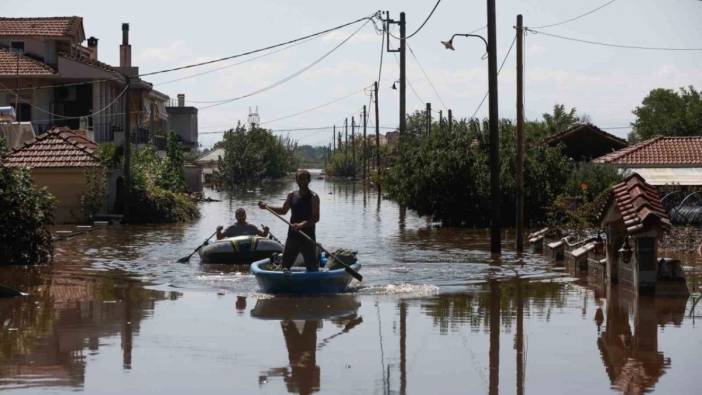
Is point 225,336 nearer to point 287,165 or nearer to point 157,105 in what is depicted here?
point 157,105

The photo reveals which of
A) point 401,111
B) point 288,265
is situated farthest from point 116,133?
point 288,265

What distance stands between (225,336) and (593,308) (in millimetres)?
6023

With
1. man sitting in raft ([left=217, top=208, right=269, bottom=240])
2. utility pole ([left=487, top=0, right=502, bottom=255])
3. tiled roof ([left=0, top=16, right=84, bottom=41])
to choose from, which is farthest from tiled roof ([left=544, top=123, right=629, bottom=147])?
man sitting in raft ([left=217, top=208, right=269, bottom=240])

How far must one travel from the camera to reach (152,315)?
61.0ft

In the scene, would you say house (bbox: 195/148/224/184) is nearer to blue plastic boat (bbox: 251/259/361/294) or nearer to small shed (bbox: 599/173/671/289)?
blue plastic boat (bbox: 251/259/361/294)

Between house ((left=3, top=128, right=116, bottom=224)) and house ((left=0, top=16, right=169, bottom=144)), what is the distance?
14.9m

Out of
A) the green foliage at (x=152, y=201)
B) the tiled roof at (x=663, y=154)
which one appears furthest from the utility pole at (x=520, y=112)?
the green foliage at (x=152, y=201)

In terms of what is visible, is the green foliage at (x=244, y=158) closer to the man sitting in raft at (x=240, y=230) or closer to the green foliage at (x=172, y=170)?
the green foliage at (x=172, y=170)

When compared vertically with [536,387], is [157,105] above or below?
above

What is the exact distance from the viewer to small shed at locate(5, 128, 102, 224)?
4178cm

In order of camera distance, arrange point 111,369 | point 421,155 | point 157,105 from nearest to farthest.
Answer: point 111,369 < point 421,155 < point 157,105

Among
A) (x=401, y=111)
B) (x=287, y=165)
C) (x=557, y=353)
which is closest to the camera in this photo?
(x=557, y=353)

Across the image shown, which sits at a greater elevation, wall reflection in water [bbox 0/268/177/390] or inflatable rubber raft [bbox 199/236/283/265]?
inflatable rubber raft [bbox 199/236/283/265]

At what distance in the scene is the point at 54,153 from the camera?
42.4m
